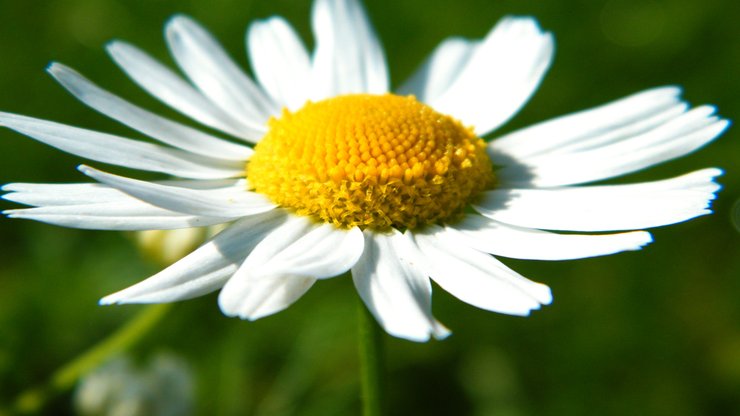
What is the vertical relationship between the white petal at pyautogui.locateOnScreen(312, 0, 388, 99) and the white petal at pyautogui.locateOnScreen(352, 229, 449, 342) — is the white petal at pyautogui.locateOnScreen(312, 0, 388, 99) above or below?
above

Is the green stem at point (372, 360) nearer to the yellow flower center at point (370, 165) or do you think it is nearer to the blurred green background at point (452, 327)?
the yellow flower center at point (370, 165)

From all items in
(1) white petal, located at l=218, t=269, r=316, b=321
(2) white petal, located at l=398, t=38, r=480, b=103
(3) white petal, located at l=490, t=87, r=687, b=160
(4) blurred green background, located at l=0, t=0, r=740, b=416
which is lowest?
(4) blurred green background, located at l=0, t=0, r=740, b=416

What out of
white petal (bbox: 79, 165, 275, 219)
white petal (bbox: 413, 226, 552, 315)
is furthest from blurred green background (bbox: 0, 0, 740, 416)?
white petal (bbox: 413, 226, 552, 315)

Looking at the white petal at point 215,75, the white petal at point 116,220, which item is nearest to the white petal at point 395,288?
the white petal at point 116,220

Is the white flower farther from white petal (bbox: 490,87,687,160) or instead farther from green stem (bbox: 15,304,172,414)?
green stem (bbox: 15,304,172,414)

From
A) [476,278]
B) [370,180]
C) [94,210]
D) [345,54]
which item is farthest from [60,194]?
[345,54]

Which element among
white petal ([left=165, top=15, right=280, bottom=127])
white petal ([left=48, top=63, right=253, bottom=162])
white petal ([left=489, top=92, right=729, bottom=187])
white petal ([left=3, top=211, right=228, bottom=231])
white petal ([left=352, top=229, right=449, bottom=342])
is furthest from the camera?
white petal ([left=165, top=15, right=280, bottom=127])

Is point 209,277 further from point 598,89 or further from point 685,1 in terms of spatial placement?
point 685,1
